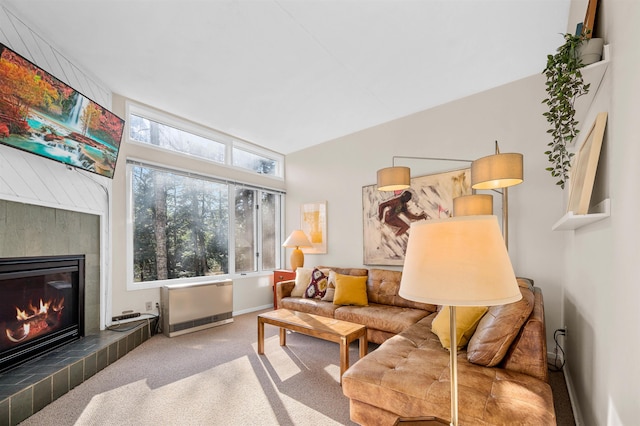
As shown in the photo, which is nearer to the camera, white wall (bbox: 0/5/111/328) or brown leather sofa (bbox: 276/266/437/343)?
white wall (bbox: 0/5/111/328)

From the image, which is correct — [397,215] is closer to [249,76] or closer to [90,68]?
[249,76]

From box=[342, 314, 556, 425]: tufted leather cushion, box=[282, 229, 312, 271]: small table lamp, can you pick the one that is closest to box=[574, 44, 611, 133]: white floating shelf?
box=[342, 314, 556, 425]: tufted leather cushion

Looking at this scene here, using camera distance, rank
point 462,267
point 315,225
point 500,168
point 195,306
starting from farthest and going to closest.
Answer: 1. point 315,225
2. point 195,306
3. point 500,168
4. point 462,267

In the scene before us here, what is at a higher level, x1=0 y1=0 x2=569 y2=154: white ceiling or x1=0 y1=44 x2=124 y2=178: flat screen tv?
x1=0 y1=0 x2=569 y2=154: white ceiling

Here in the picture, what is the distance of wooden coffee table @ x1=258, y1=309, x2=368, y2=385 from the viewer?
2.47 metres

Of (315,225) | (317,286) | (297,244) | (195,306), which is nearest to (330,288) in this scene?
(317,286)

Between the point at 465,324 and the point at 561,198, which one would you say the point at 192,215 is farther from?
the point at 561,198

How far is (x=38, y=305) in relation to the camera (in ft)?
8.54

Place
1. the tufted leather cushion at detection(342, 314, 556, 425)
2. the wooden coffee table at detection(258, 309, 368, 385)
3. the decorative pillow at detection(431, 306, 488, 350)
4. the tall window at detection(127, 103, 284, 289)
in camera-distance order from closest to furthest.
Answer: the tufted leather cushion at detection(342, 314, 556, 425), the decorative pillow at detection(431, 306, 488, 350), the wooden coffee table at detection(258, 309, 368, 385), the tall window at detection(127, 103, 284, 289)

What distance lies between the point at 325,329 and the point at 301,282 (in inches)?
60.7

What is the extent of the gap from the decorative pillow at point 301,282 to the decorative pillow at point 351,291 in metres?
0.54

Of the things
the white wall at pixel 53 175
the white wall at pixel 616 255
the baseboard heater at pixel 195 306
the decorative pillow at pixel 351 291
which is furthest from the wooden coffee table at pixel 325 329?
the white wall at pixel 53 175

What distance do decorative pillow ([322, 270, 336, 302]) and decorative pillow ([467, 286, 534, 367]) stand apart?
6.90ft

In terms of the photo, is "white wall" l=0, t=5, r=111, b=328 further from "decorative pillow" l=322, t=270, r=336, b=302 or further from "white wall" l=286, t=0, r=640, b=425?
"white wall" l=286, t=0, r=640, b=425
